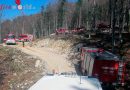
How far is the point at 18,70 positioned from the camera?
33.2 meters

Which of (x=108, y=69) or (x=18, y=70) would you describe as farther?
(x=18, y=70)

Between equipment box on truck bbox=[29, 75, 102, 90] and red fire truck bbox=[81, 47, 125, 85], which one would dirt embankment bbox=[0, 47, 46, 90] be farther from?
equipment box on truck bbox=[29, 75, 102, 90]

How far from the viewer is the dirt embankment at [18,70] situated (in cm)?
2691

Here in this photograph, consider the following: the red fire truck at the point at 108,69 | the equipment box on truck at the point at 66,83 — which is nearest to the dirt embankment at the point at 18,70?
the red fire truck at the point at 108,69

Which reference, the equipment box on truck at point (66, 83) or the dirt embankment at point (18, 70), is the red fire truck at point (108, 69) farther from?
the equipment box on truck at point (66, 83)

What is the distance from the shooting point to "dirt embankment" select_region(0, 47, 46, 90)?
88.3 ft

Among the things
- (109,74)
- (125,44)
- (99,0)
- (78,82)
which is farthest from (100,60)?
(99,0)

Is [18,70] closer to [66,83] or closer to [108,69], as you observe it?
[108,69]

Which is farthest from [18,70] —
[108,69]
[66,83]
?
[66,83]

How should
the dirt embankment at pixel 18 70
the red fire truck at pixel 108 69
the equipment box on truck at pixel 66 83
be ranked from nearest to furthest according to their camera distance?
1. the equipment box on truck at pixel 66 83
2. the red fire truck at pixel 108 69
3. the dirt embankment at pixel 18 70

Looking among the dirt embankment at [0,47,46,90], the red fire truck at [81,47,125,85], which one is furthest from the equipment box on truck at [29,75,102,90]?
the dirt embankment at [0,47,46,90]

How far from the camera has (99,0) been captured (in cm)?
15425

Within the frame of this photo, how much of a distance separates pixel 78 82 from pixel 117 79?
10.3 metres

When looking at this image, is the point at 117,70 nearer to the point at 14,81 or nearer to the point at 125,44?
the point at 14,81
